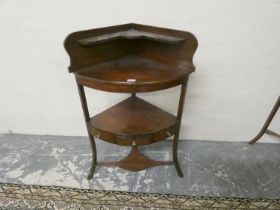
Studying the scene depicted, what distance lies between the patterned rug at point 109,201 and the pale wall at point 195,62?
63cm

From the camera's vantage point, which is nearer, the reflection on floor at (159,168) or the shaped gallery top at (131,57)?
the shaped gallery top at (131,57)

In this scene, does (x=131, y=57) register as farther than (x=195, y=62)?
No

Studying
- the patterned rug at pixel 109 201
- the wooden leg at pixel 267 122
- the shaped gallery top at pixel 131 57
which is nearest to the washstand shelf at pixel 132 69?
the shaped gallery top at pixel 131 57

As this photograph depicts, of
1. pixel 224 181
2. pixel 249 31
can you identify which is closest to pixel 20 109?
pixel 224 181

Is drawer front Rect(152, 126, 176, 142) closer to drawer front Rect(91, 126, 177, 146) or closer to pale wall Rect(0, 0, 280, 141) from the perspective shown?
drawer front Rect(91, 126, 177, 146)

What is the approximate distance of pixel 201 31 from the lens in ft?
5.63

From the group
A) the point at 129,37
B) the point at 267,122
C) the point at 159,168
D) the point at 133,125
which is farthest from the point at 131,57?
the point at 267,122

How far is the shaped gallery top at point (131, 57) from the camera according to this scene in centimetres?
132

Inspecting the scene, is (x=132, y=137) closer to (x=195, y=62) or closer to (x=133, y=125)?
(x=133, y=125)

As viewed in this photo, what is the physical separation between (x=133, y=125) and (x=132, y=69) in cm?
35

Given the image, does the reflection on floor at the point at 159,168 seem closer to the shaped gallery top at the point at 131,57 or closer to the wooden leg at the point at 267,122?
the wooden leg at the point at 267,122

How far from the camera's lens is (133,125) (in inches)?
61.8

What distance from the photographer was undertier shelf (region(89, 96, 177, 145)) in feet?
4.96

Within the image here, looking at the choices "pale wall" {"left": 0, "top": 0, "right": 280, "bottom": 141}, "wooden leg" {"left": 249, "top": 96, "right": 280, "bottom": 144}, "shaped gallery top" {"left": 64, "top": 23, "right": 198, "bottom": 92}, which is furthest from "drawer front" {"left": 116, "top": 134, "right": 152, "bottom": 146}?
"wooden leg" {"left": 249, "top": 96, "right": 280, "bottom": 144}
